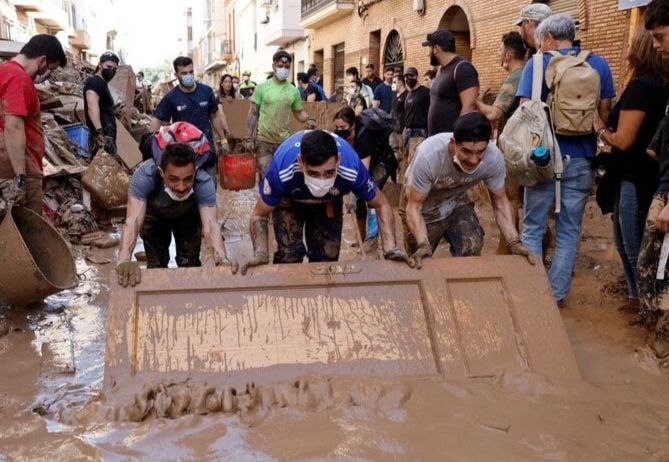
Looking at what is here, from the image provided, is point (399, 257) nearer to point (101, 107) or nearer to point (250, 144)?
point (250, 144)

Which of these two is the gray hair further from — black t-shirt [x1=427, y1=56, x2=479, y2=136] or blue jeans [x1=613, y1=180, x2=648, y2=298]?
blue jeans [x1=613, y1=180, x2=648, y2=298]

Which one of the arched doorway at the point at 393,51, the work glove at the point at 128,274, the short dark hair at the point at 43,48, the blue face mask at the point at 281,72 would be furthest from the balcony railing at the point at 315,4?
the work glove at the point at 128,274

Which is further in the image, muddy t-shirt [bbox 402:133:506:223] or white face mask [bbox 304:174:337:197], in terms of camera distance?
muddy t-shirt [bbox 402:133:506:223]

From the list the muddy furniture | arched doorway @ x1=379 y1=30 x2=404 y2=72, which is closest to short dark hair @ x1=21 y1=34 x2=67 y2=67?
the muddy furniture

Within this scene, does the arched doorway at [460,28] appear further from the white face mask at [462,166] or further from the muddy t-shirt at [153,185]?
the muddy t-shirt at [153,185]

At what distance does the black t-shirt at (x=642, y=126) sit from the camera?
3.52 metres

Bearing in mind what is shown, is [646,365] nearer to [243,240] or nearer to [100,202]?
[243,240]

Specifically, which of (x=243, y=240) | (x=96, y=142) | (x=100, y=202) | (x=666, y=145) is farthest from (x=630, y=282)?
(x=96, y=142)

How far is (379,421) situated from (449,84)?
3.10 m

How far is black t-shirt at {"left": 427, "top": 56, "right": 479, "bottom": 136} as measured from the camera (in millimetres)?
4773

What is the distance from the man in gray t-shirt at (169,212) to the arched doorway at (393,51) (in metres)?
12.9

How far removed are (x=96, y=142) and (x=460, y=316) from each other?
19.0 ft

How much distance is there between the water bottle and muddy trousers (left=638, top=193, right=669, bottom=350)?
66 cm

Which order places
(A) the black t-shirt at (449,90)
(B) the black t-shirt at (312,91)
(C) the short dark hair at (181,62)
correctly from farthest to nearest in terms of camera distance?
1. (B) the black t-shirt at (312,91)
2. (C) the short dark hair at (181,62)
3. (A) the black t-shirt at (449,90)
